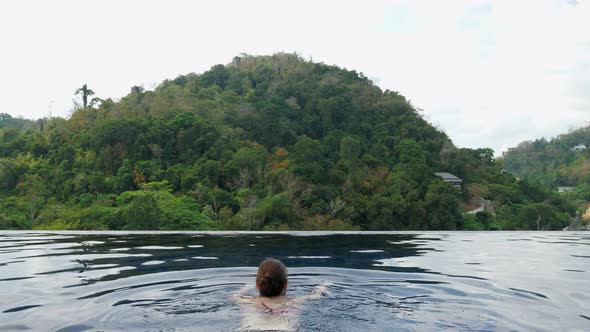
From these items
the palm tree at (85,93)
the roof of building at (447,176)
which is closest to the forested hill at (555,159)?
the roof of building at (447,176)

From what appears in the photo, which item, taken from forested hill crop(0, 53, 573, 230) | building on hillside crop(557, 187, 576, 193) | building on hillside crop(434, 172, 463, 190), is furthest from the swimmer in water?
building on hillside crop(557, 187, 576, 193)

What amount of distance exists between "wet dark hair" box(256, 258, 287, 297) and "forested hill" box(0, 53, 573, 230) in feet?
51.8

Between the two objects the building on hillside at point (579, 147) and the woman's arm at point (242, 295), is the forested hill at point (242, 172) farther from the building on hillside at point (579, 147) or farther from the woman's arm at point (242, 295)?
the building on hillside at point (579, 147)

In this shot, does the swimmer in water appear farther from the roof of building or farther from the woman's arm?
the roof of building

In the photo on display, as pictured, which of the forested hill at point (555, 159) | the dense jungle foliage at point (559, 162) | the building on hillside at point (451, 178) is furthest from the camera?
the forested hill at point (555, 159)

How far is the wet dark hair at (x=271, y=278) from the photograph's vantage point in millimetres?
3408

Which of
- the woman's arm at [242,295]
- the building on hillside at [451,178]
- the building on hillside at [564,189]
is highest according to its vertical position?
the building on hillside at [451,178]

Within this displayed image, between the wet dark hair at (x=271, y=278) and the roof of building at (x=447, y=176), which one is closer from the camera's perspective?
the wet dark hair at (x=271, y=278)

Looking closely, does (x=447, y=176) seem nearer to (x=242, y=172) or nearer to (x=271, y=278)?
(x=242, y=172)

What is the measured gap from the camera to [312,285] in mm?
4535

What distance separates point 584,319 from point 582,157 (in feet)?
160

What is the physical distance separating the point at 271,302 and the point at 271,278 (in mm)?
160

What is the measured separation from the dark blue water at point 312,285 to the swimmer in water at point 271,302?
0.08m

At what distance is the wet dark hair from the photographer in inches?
134
